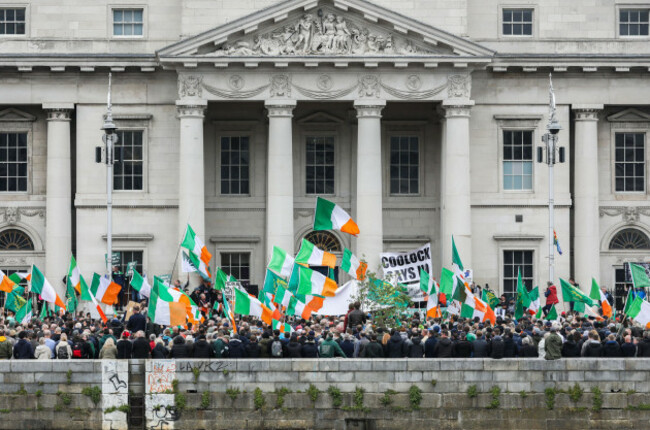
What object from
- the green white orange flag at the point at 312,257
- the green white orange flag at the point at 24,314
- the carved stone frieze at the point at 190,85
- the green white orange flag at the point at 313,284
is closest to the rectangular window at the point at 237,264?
the carved stone frieze at the point at 190,85

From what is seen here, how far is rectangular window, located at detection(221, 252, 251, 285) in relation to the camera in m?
75.9

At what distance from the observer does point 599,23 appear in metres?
75.9

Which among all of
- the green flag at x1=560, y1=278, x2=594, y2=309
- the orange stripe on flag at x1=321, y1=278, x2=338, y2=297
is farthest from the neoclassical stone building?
the orange stripe on flag at x1=321, y1=278, x2=338, y2=297

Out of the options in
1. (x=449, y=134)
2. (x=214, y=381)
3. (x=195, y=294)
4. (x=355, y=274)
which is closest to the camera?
(x=214, y=381)

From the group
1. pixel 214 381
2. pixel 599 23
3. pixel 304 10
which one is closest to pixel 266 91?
pixel 304 10

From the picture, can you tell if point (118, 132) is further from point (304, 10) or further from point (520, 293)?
point (520, 293)

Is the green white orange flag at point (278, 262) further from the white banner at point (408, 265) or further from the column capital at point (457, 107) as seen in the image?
the column capital at point (457, 107)

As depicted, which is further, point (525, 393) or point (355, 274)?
point (355, 274)

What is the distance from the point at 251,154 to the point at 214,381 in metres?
26.7

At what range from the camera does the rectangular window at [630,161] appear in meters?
76.9

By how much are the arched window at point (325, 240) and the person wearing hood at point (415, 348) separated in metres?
25.7

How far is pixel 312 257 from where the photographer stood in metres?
56.8

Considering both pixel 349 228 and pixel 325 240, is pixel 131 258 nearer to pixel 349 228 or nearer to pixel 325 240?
pixel 325 240

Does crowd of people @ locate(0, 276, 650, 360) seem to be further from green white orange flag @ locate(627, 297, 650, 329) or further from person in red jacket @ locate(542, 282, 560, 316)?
person in red jacket @ locate(542, 282, 560, 316)
